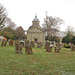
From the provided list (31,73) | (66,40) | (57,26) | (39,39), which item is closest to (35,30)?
(39,39)

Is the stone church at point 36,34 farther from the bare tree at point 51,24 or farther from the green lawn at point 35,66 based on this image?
the green lawn at point 35,66

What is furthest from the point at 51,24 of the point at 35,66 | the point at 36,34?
the point at 35,66

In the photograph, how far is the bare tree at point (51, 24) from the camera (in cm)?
4238

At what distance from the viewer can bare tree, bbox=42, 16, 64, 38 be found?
42.4 m

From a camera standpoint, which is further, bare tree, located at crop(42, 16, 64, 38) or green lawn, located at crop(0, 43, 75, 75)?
bare tree, located at crop(42, 16, 64, 38)

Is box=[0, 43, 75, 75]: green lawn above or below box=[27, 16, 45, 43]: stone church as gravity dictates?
below

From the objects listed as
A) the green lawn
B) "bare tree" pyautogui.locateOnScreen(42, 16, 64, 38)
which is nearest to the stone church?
"bare tree" pyautogui.locateOnScreen(42, 16, 64, 38)

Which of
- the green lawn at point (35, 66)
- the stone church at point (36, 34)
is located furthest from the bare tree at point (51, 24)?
the green lawn at point (35, 66)

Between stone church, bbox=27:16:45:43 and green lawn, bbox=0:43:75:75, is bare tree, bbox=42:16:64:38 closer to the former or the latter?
stone church, bbox=27:16:45:43

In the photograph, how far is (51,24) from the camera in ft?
139

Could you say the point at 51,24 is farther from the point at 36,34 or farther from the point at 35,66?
the point at 35,66

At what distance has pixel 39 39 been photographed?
4084 cm

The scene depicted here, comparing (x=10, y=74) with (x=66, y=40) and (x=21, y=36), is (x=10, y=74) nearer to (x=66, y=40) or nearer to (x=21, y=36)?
(x=66, y=40)

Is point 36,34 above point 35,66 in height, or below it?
above
